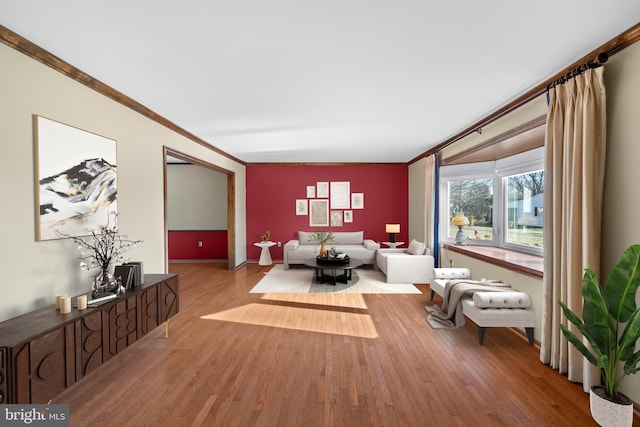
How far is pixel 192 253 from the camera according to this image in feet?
26.3

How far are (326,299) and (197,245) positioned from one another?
4881mm

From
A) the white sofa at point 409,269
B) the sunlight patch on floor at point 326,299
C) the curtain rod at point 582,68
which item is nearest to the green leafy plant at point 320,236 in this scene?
the white sofa at point 409,269

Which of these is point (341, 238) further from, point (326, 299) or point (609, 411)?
point (609, 411)

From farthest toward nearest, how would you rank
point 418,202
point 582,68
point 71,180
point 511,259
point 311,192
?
point 311,192
point 418,202
point 511,259
point 71,180
point 582,68

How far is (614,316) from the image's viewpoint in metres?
1.85

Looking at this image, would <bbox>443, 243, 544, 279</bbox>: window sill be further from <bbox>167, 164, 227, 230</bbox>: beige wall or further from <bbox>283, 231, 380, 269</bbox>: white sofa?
<bbox>167, 164, 227, 230</bbox>: beige wall

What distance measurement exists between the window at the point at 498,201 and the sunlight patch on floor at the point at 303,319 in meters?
2.98

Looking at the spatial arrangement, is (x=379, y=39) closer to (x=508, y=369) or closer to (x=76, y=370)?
(x=508, y=369)

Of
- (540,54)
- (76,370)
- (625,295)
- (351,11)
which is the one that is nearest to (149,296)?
(76,370)

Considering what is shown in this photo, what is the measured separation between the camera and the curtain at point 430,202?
5953 millimetres

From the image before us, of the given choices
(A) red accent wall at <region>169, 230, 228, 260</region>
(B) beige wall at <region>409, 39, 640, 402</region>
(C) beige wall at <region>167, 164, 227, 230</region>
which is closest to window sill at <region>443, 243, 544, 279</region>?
(B) beige wall at <region>409, 39, 640, 402</region>

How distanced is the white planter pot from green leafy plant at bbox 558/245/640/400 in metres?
0.10

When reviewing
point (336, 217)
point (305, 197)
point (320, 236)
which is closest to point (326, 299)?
point (320, 236)

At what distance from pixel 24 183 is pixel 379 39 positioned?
290cm
